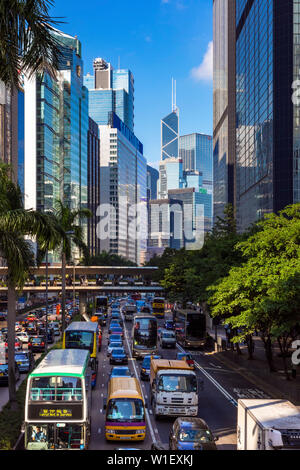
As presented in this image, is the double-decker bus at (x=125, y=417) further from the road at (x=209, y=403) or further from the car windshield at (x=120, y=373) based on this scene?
the car windshield at (x=120, y=373)

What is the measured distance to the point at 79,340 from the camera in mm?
36219

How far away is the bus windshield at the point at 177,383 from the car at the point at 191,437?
6.49 metres

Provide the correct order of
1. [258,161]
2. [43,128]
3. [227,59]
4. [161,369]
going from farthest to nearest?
1. [227,59]
2. [43,128]
3. [258,161]
4. [161,369]

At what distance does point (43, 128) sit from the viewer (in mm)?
161000

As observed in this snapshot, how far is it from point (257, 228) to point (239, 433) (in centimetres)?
2856

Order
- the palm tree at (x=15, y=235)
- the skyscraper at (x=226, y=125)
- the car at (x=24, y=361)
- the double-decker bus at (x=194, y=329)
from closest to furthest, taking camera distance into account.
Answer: the palm tree at (x=15, y=235)
the car at (x=24, y=361)
the double-decker bus at (x=194, y=329)
the skyscraper at (x=226, y=125)

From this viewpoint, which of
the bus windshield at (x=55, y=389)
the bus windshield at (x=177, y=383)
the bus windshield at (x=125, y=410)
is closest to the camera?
the bus windshield at (x=55, y=389)

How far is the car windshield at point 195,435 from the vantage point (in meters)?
17.6

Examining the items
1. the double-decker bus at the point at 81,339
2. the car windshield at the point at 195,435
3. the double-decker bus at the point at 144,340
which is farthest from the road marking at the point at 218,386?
the car windshield at the point at 195,435

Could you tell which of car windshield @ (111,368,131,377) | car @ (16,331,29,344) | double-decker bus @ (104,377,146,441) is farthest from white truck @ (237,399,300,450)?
car @ (16,331,29,344)

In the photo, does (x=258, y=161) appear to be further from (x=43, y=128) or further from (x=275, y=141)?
(x=43, y=128)

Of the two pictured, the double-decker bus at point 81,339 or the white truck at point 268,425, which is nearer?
the white truck at point 268,425

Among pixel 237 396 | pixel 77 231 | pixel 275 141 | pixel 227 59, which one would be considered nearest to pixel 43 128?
pixel 227 59

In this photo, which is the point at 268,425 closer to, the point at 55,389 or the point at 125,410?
the point at 55,389
